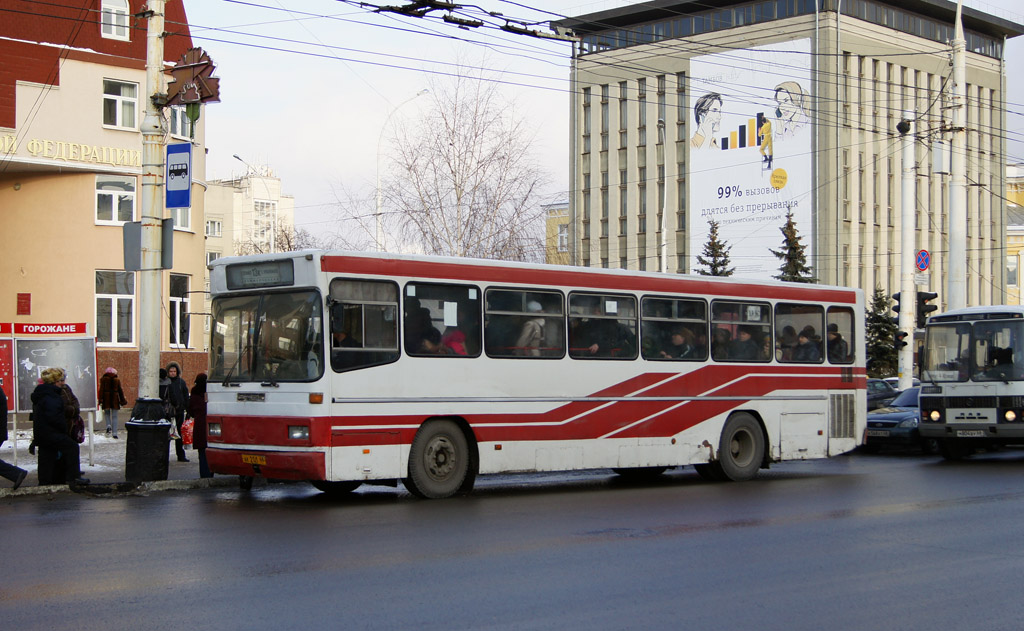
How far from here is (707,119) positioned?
7494 cm

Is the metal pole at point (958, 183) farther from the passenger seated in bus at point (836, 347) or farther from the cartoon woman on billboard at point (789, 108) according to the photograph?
the cartoon woman on billboard at point (789, 108)

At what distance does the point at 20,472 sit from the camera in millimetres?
14625

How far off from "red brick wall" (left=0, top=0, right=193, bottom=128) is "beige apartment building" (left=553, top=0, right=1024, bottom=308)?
120 feet

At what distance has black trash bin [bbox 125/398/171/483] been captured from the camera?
51.5ft

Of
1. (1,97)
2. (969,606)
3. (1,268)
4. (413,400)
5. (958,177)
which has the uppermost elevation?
(1,97)

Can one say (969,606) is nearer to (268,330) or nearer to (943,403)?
(268,330)

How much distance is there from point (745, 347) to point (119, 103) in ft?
77.0

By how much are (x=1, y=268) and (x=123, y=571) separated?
28.5 meters

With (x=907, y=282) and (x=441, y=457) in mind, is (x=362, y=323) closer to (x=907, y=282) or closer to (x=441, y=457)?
(x=441, y=457)

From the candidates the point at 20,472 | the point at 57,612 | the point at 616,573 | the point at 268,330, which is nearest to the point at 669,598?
the point at 616,573

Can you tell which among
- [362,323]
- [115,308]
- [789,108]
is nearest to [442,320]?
[362,323]

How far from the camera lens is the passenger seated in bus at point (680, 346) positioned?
16.6 metres

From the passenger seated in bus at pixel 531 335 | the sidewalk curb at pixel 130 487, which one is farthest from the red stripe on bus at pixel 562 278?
the sidewalk curb at pixel 130 487

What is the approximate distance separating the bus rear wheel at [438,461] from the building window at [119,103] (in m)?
23.7
